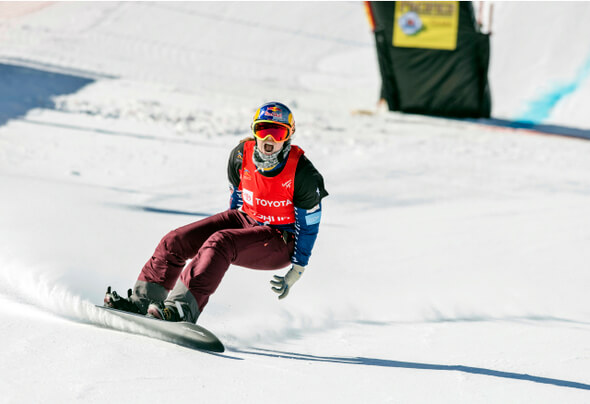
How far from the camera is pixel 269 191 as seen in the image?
4.21 metres

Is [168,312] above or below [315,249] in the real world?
above

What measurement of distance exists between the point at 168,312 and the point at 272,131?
117cm

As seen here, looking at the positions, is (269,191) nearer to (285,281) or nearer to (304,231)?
(304,231)

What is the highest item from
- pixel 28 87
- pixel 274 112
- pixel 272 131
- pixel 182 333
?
pixel 28 87

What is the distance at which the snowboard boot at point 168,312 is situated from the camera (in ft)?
12.5

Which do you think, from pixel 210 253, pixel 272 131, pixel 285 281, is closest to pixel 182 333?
pixel 210 253

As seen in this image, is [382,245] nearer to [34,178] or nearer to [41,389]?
[34,178]

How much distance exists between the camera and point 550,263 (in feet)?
22.0

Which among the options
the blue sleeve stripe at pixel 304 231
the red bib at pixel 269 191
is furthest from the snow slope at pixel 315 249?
the red bib at pixel 269 191

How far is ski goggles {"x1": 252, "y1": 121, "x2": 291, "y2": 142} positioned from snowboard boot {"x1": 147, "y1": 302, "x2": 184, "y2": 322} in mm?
1069

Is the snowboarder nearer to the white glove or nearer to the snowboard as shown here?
the white glove

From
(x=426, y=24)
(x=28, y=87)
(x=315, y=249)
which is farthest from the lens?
(x=426, y=24)

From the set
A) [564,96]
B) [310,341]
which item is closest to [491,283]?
[310,341]

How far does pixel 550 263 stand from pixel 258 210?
3536 millimetres
